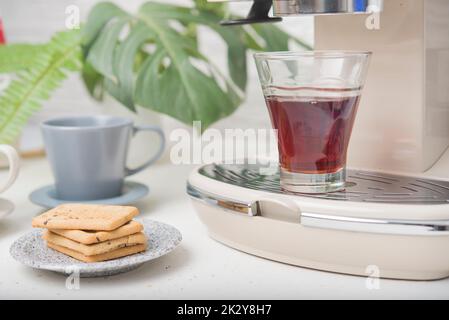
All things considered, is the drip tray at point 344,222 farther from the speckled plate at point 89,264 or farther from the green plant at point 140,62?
the green plant at point 140,62

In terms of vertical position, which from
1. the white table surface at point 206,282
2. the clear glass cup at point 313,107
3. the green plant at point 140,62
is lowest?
the white table surface at point 206,282

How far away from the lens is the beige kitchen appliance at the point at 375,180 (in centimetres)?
53

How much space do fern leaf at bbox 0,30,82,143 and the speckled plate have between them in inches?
12.5

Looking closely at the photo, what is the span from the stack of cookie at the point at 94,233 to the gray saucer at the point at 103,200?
0.15m

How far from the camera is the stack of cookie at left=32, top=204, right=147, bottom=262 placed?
0.57 meters

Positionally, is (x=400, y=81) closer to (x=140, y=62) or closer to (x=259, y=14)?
(x=259, y=14)

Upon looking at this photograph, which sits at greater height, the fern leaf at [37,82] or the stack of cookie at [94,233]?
the fern leaf at [37,82]

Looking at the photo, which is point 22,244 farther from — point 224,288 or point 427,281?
point 427,281

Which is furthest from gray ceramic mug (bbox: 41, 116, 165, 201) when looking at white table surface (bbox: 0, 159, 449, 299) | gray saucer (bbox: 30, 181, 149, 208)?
white table surface (bbox: 0, 159, 449, 299)

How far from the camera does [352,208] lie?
531 millimetres

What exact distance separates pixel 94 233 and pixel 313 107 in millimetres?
202

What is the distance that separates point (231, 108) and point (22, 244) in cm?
36

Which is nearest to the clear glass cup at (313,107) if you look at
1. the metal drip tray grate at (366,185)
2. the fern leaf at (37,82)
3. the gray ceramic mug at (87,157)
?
the metal drip tray grate at (366,185)
